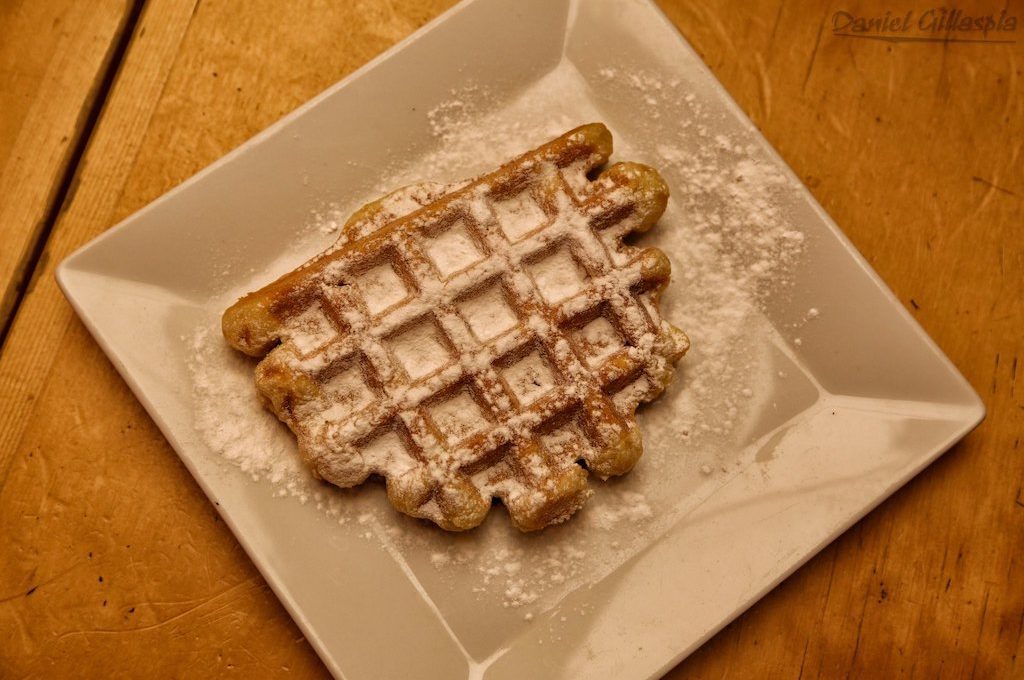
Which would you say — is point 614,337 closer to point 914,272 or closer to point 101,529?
point 914,272

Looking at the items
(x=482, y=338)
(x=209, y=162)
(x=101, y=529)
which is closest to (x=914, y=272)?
(x=482, y=338)

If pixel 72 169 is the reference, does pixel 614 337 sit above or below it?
below

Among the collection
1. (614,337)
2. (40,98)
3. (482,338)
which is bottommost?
(614,337)

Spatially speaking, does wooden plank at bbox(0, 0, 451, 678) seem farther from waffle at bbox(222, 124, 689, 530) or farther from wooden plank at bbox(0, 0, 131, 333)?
waffle at bbox(222, 124, 689, 530)

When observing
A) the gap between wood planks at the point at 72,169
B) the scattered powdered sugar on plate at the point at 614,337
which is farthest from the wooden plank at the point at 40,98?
the scattered powdered sugar on plate at the point at 614,337

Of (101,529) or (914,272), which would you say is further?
(914,272)

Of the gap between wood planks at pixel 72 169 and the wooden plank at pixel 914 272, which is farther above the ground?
the gap between wood planks at pixel 72 169

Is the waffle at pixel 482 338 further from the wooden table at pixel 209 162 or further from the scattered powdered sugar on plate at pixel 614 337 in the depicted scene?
the wooden table at pixel 209 162

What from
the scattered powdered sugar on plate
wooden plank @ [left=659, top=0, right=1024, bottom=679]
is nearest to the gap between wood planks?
the scattered powdered sugar on plate
